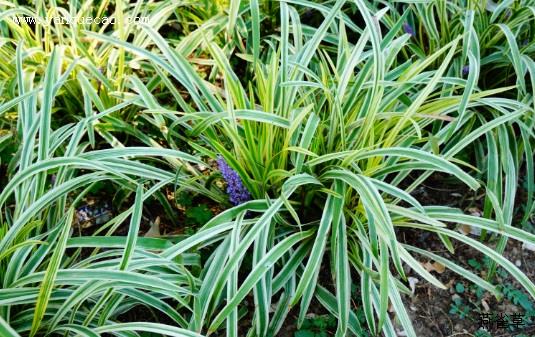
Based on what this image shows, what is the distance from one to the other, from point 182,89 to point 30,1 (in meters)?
0.79

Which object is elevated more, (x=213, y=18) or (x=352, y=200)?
(x=213, y=18)

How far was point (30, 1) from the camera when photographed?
262 cm

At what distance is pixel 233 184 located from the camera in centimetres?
188

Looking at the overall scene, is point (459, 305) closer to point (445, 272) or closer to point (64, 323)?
point (445, 272)

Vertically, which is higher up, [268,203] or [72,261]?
[268,203]

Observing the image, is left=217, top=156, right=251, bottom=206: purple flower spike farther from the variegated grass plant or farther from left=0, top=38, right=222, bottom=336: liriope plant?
left=0, top=38, right=222, bottom=336: liriope plant

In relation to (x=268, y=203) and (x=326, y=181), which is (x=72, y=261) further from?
(x=326, y=181)

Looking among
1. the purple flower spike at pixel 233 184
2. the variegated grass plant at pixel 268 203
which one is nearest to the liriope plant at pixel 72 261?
the variegated grass plant at pixel 268 203

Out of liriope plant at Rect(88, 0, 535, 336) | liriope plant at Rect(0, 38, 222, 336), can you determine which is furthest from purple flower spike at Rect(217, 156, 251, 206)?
liriope plant at Rect(0, 38, 222, 336)

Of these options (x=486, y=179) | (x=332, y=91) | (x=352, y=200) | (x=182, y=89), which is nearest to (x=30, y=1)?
(x=182, y=89)

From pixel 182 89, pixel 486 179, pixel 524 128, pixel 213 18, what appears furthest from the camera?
pixel 182 89

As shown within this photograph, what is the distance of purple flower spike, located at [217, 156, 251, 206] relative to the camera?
6.13 ft

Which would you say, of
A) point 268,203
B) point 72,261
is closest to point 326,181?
point 268,203

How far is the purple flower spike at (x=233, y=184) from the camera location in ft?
6.13
